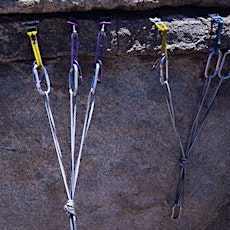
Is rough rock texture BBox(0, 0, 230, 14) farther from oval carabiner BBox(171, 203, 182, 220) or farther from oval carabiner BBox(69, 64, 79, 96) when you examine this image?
oval carabiner BBox(171, 203, 182, 220)

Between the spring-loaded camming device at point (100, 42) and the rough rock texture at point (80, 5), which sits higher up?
the rough rock texture at point (80, 5)

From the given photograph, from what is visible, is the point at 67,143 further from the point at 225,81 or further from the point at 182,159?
the point at 225,81

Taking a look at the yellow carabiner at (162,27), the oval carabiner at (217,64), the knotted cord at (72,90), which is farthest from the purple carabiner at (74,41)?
the oval carabiner at (217,64)

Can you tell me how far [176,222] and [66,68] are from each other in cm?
60

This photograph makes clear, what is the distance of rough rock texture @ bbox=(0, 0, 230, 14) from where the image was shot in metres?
1.13

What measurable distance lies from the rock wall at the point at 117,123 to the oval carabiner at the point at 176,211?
19 millimetres

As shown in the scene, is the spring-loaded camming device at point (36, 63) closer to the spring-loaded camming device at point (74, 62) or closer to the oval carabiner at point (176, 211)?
the spring-loaded camming device at point (74, 62)

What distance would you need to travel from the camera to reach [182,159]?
4.60ft

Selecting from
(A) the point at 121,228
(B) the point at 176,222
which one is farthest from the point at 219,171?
(A) the point at 121,228

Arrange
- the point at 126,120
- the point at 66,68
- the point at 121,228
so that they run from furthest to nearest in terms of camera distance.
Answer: the point at 121,228, the point at 126,120, the point at 66,68

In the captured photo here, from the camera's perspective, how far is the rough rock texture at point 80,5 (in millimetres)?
1127

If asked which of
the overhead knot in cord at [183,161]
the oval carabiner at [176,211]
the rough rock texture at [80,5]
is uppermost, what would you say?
the rough rock texture at [80,5]

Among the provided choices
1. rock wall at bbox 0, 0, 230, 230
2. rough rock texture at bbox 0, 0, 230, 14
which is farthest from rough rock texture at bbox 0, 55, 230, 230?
rough rock texture at bbox 0, 0, 230, 14

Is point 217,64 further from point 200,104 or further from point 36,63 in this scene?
point 36,63
